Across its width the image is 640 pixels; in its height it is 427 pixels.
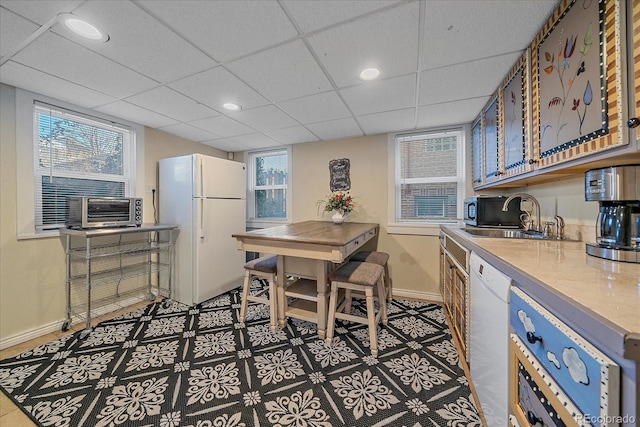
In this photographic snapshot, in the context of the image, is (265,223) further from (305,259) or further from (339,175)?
(305,259)

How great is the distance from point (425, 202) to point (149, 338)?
3.35 metres

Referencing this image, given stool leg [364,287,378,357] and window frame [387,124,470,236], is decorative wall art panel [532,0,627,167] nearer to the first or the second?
stool leg [364,287,378,357]

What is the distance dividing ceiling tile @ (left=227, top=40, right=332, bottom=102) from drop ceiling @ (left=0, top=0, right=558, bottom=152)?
1 cm

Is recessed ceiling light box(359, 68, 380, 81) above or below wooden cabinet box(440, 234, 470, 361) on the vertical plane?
above

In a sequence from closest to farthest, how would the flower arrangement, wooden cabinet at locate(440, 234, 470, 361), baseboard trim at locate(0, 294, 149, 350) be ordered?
1. wooden cabinet at locate(440, 234, 470, 361)
2. baseboard trim at locate(0, 294, 149, 350)
3. the flower arrangement

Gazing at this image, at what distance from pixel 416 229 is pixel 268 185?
2.49 meters

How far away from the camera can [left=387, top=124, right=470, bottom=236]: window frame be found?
2.99 metres

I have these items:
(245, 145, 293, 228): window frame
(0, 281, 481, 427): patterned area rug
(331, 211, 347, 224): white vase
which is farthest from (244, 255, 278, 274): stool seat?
(245, 145, 293, 228): window frame

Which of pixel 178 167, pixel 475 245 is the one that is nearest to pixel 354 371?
pixel 475 245

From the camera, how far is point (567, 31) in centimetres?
115

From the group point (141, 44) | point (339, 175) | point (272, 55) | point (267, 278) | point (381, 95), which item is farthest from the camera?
point (339, 175)

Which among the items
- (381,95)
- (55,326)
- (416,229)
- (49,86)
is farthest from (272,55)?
(55,326)

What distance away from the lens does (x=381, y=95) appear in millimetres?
2197

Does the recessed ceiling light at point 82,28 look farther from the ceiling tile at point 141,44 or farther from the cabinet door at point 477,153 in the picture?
the cabinet door at point 477,153
